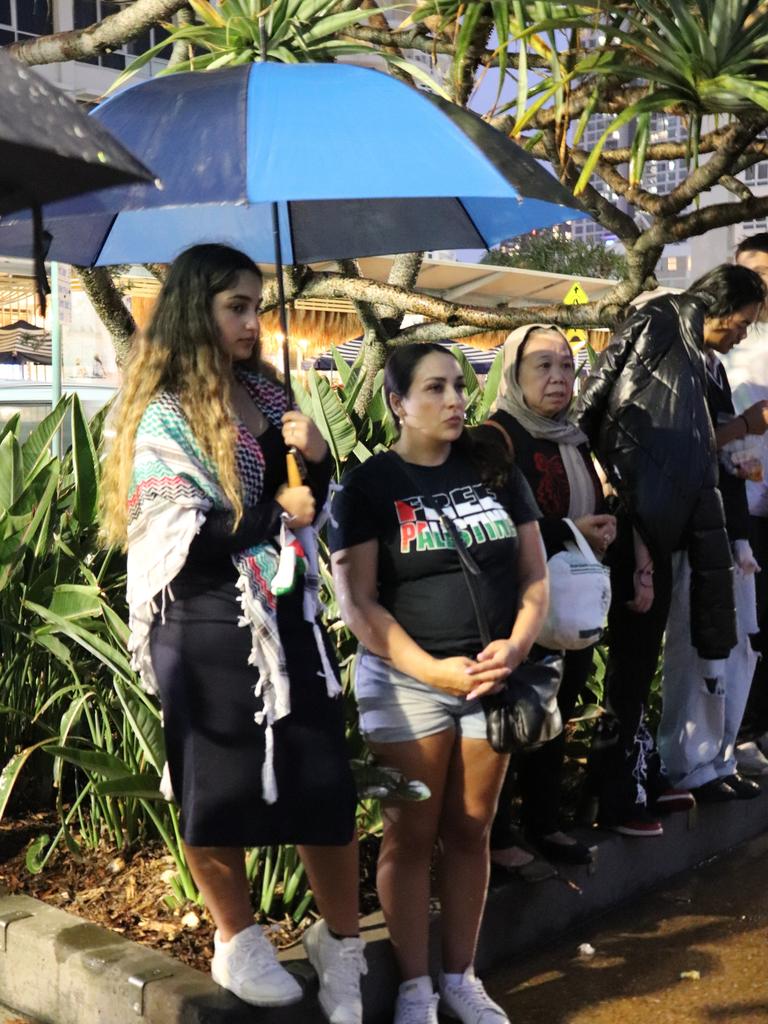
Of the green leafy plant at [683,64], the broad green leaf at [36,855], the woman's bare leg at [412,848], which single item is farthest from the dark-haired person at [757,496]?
the broad green leaf at [36,855]

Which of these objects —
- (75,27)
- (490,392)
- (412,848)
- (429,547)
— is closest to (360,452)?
(490,392)

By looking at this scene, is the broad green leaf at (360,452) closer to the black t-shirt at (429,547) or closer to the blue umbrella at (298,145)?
the blue umbrella at (298,145)

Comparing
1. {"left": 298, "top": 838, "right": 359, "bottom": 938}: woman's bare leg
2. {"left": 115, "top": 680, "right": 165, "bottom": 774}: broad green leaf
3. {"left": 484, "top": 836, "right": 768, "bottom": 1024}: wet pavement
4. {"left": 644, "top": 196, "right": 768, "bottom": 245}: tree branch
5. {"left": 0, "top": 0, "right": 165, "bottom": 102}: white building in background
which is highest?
{"left": 0, "top": 0, "right": 165, "bottom": 102}: white building in background

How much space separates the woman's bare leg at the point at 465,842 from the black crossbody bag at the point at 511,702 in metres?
0.08

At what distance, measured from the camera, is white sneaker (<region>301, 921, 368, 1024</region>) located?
3.47 metres

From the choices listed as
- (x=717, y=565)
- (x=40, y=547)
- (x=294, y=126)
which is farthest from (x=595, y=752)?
(x=294, y=126)

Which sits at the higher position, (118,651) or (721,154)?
(721,154)

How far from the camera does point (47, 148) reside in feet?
6.68

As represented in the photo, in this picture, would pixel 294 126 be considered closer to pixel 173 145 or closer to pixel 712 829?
pixel 173 145

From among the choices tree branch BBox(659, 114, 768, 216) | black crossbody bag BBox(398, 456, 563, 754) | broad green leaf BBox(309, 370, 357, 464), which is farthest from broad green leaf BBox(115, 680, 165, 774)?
tree branch BBox(659, 114, 768, 216)

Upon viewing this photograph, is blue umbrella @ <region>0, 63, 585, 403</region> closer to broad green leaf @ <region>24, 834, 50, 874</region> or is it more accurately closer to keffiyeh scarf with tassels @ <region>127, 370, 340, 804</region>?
keffiyeh scarf with tassels @ <region>127, 370, 340, 804</region>

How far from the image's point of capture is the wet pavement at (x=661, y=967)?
157 inches

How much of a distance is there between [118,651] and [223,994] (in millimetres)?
1154

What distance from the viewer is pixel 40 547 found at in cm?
Answer: 493
